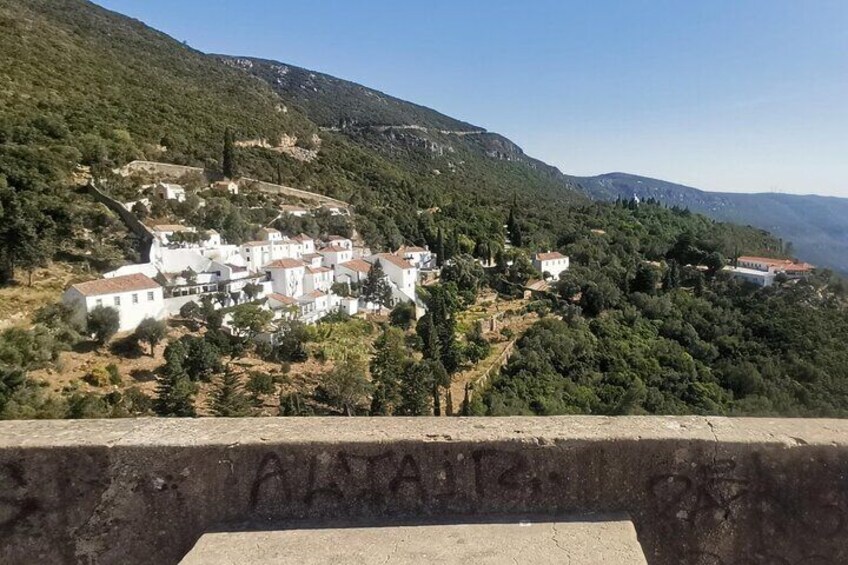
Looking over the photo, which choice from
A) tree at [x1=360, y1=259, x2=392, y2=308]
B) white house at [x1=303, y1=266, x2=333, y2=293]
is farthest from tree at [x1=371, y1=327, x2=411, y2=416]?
white house at [x1=303, y1=266, x2=333, y2=293]

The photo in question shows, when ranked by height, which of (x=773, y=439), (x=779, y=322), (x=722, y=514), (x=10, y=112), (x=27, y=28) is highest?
(x=27, y=28)

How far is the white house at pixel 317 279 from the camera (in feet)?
129

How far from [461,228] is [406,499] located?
61212 mm

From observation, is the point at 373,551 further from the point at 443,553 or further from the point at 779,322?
the point at 779,322

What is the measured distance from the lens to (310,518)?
2.31m

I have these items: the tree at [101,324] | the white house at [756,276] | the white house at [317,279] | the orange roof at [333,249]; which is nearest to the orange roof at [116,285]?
the tree at [101,324]

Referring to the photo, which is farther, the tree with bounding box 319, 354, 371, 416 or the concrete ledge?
the tree with bounding box 319, 354, 371, 416

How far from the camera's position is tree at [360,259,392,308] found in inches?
1593

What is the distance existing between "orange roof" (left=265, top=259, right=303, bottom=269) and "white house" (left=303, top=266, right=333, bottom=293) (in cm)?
102

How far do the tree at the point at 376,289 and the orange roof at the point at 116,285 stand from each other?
53.5ft

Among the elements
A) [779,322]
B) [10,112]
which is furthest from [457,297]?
[10,112]

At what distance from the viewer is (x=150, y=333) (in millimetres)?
25156

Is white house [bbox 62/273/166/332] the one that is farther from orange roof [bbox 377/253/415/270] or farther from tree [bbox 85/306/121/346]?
orange roof [bbox 377/253/415/270]

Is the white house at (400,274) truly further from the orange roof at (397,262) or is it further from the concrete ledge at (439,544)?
the concrete ledge at (439,544)
